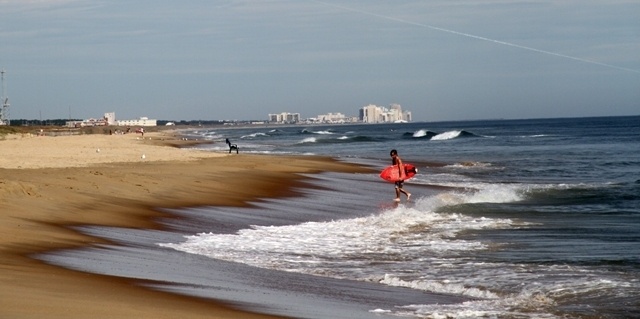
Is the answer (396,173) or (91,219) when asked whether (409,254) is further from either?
(396,173)

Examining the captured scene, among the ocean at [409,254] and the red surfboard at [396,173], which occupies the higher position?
the red surfboard at [396,173]

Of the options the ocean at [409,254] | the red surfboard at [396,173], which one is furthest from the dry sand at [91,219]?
the red surfboard at [396,173]

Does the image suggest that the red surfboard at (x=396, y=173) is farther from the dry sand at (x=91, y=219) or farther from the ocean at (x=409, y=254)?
the dry sand at (x=91, y=219)

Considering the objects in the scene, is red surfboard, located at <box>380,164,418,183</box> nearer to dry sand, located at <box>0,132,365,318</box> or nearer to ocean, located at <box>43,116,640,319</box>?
ocean, located at <box>43,116,640,319</box>

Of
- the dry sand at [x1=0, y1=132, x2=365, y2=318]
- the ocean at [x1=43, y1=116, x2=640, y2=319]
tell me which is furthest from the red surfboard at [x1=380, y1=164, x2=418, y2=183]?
the dry sand at [x1=0, y1=132, x2=365, y2=318]

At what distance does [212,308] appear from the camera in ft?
30.8

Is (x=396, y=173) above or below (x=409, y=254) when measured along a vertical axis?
above

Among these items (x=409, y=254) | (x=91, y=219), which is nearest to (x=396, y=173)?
(x=409, y=254)

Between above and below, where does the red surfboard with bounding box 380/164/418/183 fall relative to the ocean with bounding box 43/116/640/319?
above

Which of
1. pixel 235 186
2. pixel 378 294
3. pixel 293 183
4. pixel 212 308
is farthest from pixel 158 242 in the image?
pixel 293 183

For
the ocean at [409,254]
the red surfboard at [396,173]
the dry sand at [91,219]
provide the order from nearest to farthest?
the dry sand at [91,219]
the ocean at [409,254]
the red surfboard at [396,173]

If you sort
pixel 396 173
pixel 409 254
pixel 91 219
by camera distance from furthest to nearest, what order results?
pixel 396 173 → pixel 91 219 → pixel 409 254

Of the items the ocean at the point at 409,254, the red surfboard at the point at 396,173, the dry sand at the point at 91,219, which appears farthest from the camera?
the red surfboard at the point at 396,173

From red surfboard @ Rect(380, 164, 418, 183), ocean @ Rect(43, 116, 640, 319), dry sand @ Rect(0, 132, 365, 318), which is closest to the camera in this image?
dry sand @ Rect(0, 132, 365, 318)
